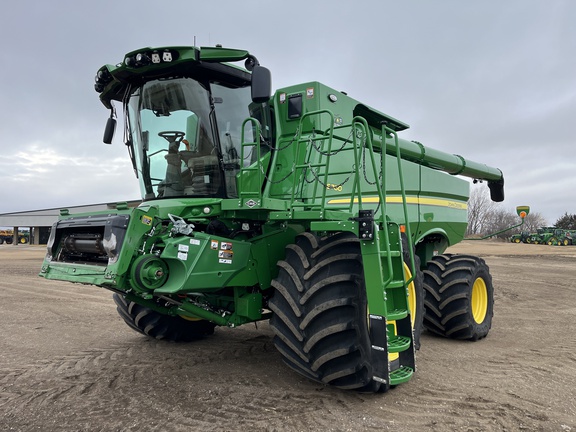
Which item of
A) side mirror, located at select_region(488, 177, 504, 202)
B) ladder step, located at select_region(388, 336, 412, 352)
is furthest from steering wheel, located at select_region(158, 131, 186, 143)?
side mirror, located at select_region(488, 177, 504, 202)

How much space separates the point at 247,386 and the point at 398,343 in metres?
1.37

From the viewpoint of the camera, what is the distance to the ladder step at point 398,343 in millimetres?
3519

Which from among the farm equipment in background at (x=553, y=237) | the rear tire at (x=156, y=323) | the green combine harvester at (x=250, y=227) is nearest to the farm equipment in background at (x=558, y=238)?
the farm equipment in background at (x=553, y=237)

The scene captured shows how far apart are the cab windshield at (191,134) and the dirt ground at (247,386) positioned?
1.74m

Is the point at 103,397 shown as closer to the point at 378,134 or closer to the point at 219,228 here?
the point at 219,228

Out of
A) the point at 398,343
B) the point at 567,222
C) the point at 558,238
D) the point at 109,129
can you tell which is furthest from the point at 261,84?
the point at 567,222

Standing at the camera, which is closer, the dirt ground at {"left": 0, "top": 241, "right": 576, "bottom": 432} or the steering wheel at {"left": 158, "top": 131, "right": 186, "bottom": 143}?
the dirt ground at {"left": 0, "top": 241, "right": 576, "bottom": 432}

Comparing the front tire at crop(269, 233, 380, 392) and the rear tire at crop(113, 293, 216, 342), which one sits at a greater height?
the front tire at crop(269, 233, 380, 392)

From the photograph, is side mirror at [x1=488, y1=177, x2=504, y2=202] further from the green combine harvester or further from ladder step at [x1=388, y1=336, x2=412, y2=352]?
ladder step at [x1=388, y1=336, x2=412, y2=352]

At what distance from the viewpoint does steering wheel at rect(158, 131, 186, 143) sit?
4.19 meters

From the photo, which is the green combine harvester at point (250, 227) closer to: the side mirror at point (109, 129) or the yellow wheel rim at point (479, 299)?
the side mirror at point (109, 129)

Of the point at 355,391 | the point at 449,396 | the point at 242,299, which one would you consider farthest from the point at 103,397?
the point at 449,396

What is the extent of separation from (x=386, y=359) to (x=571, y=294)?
31.7 feet

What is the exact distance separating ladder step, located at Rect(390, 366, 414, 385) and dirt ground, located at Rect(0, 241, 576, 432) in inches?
8.0
